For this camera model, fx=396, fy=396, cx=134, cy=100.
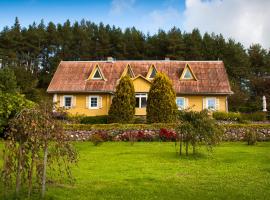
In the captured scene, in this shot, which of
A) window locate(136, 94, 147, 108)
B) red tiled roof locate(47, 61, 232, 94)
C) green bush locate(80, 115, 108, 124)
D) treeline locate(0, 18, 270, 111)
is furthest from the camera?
treeline locate(0, 18, 270, 111)

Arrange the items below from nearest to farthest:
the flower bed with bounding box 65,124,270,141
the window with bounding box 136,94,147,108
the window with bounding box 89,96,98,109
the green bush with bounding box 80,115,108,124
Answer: the flower bed with bounding box 65,124,270,141 → the green bush with bounding box 80,115,108,124 → the window with bounding box 136,94,147,108 → the window with bounding box 89,96,98,109

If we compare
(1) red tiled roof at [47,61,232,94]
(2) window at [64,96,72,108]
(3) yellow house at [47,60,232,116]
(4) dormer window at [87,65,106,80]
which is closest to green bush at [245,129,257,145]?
(3) yellow house at [47,60,232,116]

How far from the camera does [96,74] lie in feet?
113

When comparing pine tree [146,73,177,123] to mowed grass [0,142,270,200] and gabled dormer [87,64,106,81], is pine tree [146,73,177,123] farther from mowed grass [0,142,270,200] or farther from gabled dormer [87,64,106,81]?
mowed grass [0,142,270,200]

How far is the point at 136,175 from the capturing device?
10797mm

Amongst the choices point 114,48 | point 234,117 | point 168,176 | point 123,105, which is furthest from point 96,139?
point 114,48

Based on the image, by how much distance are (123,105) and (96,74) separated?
831 cm

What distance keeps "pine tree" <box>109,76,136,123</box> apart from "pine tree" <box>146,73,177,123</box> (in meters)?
1.59

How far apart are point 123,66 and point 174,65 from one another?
15.1 ft

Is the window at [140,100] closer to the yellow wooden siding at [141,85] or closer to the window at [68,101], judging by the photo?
the yellow wooden siding at [141,85]

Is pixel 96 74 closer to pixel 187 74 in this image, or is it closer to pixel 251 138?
pixel 187 74

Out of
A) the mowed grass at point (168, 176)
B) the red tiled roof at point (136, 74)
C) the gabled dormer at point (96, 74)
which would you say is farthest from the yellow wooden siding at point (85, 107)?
the mowed grass at point (168, 176)

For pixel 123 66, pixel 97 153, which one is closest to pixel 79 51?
pixel 123 66

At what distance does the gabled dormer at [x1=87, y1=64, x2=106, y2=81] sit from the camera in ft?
112
